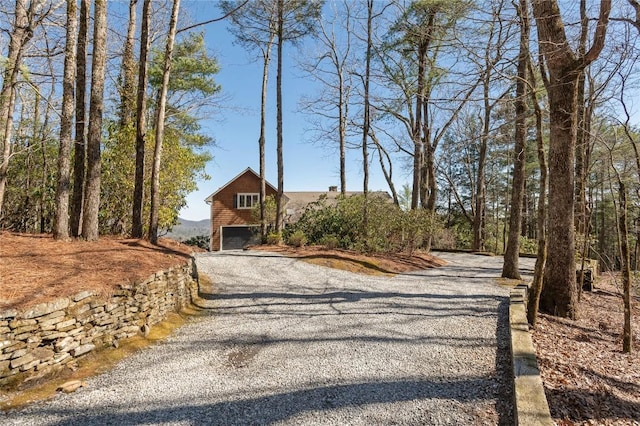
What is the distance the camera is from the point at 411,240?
12.9m

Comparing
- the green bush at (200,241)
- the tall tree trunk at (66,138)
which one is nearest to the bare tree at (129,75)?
the tall tree trunk at (66,138)

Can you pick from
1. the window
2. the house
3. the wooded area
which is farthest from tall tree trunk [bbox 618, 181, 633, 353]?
the window

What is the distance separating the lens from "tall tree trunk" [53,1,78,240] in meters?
6.13

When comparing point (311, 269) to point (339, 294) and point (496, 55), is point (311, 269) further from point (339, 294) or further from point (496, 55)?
point (496, 55)

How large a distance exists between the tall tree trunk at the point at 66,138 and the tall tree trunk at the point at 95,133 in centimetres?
45

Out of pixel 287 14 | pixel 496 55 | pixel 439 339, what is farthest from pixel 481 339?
pixel 287 14

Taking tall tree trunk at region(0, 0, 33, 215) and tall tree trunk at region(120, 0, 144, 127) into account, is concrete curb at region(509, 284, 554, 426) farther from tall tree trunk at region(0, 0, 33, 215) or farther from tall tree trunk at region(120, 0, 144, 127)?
tall tree trunk at region(120, 0, 144, 127)

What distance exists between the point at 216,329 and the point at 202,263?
450cm

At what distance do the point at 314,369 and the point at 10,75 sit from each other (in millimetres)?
7716

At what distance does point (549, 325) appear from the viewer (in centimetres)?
551

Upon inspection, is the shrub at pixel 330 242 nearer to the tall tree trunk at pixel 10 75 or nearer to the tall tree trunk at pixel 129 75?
the tall tree trunk at pixel 129 75

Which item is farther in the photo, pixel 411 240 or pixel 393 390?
pixel 411 240

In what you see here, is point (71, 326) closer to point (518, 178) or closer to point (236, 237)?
point (518, 178)

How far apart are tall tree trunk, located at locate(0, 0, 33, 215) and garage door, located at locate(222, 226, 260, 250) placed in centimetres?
1573
